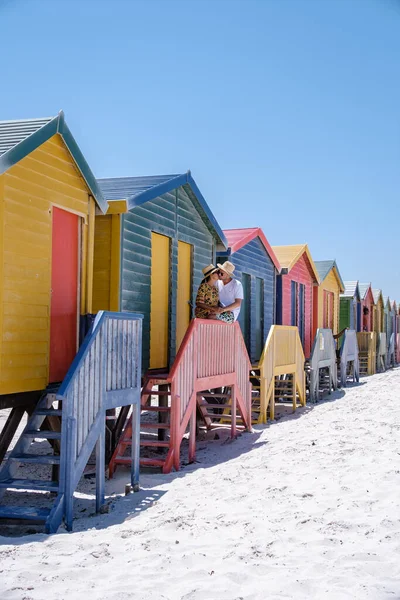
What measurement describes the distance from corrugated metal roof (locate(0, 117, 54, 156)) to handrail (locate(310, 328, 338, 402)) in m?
11.6

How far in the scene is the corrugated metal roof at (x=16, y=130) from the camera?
6.70 metres

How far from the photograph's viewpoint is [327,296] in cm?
2388

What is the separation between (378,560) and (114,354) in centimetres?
381

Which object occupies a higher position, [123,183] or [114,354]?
[123,183]

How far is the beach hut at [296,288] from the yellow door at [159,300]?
23.7 feet

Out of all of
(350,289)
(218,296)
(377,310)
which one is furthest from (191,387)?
(377,310)

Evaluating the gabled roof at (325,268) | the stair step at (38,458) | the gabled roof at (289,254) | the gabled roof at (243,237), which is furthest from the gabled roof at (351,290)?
the stair step at (38,458)

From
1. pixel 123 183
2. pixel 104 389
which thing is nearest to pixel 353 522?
pixel 104 389

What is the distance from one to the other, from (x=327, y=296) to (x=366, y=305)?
9.31 metres

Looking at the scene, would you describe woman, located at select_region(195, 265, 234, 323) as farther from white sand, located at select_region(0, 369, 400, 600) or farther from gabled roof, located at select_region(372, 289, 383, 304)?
gabled roof, located at select_region(372, 289, 383, 304)

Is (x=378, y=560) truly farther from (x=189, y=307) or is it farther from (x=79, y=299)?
(x=189, y=307)

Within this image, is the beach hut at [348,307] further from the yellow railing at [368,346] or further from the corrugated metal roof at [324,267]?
the corrugated metal roof at [324,267]

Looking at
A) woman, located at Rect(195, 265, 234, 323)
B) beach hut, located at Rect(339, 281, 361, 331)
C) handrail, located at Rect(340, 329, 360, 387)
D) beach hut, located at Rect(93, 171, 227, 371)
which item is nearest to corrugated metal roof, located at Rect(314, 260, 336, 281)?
handrail, located at Rect(340, 329, 360, 387)

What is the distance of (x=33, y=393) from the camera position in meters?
7.32
